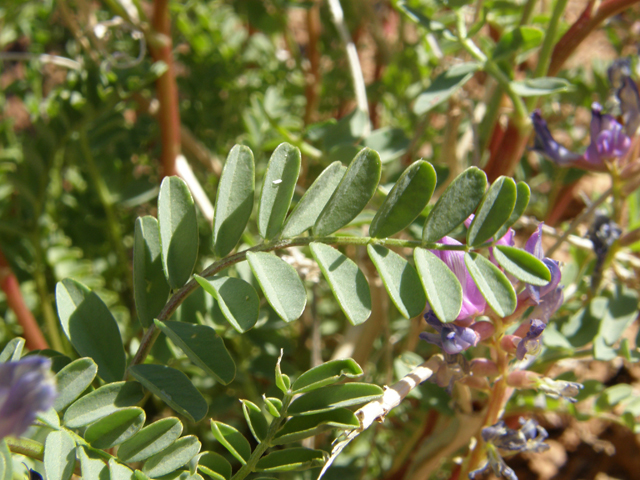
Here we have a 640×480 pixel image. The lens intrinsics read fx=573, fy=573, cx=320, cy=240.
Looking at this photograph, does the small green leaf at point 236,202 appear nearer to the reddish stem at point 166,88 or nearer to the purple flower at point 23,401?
the purple flower at point 23,401

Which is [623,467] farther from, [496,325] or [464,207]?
[464,207]

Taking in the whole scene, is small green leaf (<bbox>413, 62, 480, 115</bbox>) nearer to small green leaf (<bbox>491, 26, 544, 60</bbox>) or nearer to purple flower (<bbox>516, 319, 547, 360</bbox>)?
small green leaf (<bbox>491, 26, 544, 60</bbox>)

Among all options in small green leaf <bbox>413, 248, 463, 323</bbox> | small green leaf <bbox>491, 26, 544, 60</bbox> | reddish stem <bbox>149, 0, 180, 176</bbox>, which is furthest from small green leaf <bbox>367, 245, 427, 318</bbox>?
reddish stem <bbox>149, 0, 180, 176</bbox>

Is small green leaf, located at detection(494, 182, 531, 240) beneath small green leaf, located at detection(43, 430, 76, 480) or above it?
above

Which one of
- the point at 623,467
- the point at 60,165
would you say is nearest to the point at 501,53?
the point at 60,165

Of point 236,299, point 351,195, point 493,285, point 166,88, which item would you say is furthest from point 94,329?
point 166,88
